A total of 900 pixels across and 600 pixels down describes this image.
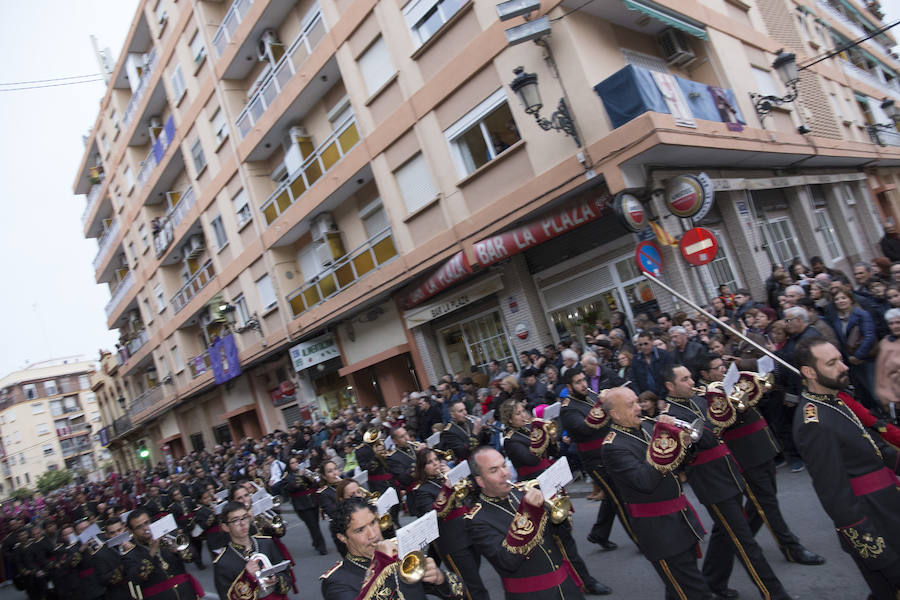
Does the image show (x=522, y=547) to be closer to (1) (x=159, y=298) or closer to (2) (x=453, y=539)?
(2) (x=453, y=539)

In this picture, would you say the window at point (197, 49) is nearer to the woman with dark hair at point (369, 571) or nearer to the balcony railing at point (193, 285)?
the balcony railing at point (193, 285)

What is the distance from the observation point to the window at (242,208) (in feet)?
71.2

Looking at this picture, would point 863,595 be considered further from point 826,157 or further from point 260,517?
point 826,157

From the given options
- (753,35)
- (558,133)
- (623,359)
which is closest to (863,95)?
(753,35)

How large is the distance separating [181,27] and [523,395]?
22.2 meters

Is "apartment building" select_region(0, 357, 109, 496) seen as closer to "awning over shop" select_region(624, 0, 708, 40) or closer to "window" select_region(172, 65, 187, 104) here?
"window" select_region(172, 65, 187, 104)

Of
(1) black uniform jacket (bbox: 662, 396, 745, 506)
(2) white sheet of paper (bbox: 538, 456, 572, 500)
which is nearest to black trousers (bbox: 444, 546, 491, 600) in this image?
(1) black uniform jacket (bbox: 662, 396, 745, 506)

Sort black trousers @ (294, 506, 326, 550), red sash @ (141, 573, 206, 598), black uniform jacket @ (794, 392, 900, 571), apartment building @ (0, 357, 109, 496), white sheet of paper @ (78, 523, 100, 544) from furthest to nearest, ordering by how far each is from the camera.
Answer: apartment building @ (0, 357, 109, 496) < black trousers @ (294, 506, 326, 550) < white sheet of paper @ (78, 523, 100, 544) < red sash @ (141, 573, 206, 598) < black uniform jacket @ (794, 392, 900, 571)

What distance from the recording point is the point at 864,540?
3.39 metres

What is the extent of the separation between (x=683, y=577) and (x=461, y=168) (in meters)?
10.4

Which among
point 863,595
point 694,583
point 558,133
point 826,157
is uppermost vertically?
point 558,133

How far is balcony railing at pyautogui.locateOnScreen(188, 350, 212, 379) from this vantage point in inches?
1070

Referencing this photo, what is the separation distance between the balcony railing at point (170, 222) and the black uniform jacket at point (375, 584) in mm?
24935

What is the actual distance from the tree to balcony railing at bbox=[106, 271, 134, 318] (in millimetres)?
37099
